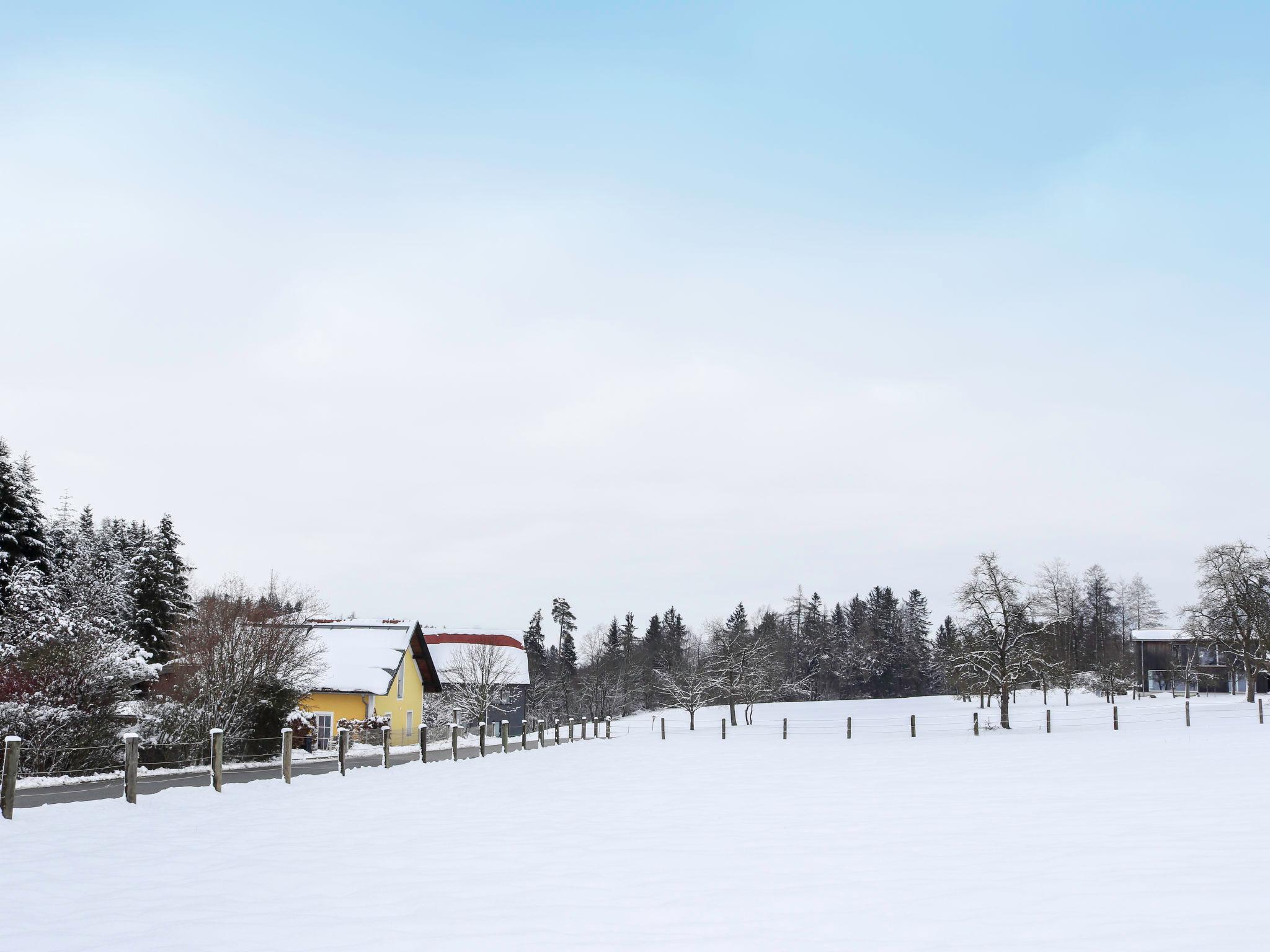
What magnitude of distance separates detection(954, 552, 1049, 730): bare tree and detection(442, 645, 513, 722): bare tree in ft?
98.7

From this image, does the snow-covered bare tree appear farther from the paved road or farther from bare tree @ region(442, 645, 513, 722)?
the paved road

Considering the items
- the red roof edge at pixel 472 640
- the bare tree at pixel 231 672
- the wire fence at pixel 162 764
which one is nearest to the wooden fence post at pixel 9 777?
the wire fence at pixel 162 764

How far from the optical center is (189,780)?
2141 cm

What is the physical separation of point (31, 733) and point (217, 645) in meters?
7.89

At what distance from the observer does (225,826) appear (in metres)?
13.2

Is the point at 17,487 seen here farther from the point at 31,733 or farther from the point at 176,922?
the point at 176,922

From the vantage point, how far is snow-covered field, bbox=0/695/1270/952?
7539 mm

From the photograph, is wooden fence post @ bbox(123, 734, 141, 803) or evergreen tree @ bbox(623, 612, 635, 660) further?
evergreen tree @ bbox(623, 612, 635, 660)

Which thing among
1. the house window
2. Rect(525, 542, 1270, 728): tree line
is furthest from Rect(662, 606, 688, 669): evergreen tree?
the house window

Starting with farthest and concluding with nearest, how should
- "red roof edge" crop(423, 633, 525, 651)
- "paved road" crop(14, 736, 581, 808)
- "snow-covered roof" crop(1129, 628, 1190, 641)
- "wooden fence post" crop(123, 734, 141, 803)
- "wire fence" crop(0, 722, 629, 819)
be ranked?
1. "snow-covered roof" crop(1129, 628, 1190, 641)
2. "red roof edge" crop(423, 633, 525, 651)
3. "paved road" crop(14, 736, 581, 808)
4. "wire fence" crop(0, 722, 629, 819)
5. "wooden fence post" crop(123, 734, 141, 803)

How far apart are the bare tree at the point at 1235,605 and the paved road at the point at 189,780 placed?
44.9m

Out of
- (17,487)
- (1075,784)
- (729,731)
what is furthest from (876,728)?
(17,487)

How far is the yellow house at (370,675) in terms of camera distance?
41.6 m

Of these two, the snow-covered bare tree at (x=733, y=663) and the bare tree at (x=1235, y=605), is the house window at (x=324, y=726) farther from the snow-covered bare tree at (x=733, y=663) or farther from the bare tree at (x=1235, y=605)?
the bare tree at (x=1235, y=605)
